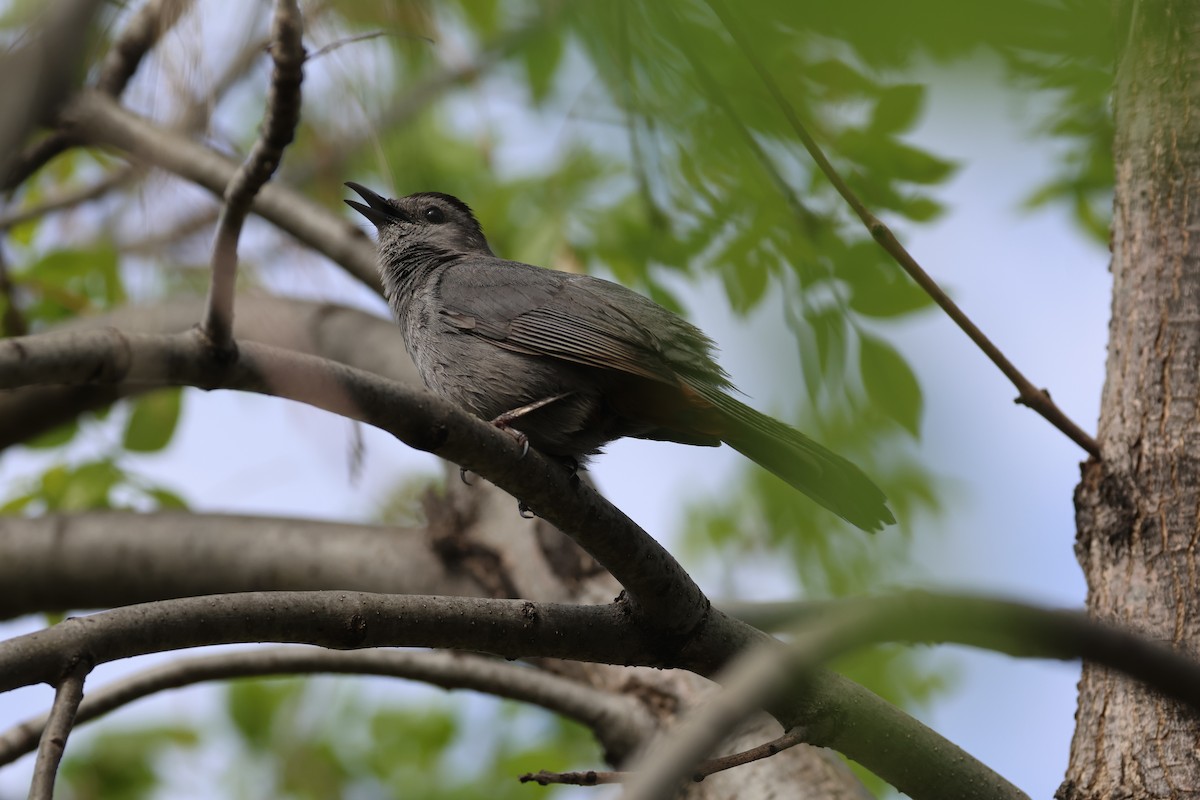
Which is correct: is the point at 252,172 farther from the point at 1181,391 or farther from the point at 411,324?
the point at 1181,391

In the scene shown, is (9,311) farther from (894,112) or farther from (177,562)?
(894,112)

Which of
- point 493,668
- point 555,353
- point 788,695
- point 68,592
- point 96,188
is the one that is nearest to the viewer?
point 788,695

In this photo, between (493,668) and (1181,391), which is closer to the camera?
(1181,391)

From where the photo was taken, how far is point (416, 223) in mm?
5141

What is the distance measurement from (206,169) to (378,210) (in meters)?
0.78

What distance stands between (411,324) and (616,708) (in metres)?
1.76

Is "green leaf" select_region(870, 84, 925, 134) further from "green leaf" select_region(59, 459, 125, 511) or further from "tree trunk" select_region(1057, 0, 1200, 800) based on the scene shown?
"green leaf" select_region(59, 459, 125, 511)

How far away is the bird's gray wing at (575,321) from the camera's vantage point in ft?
12.4

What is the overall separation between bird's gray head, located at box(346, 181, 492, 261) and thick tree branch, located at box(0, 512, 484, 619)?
1.37 metres

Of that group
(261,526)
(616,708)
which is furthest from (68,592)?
(616,708)

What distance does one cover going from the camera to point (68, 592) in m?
4.84

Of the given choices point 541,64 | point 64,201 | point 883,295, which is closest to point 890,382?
point 883,295

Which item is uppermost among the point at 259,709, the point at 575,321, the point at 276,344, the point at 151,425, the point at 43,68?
the point at 276,344

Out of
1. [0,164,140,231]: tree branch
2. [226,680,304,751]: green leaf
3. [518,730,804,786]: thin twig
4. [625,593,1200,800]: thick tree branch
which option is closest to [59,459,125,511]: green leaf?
[0,164,140,231]: tree branch
